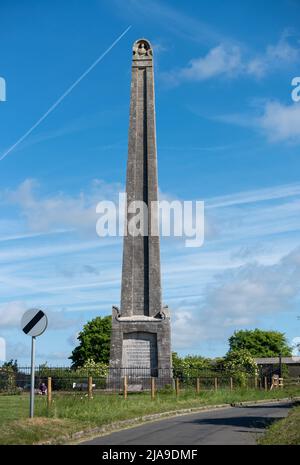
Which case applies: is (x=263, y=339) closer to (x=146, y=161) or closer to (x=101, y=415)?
(x=146, y=161)

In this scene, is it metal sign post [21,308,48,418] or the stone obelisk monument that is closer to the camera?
metal sign post [21,308,48,418]

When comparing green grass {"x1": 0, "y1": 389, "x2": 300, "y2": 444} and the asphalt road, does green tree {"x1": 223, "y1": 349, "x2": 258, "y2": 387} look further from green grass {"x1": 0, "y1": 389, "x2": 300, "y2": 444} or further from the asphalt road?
the asphalt road

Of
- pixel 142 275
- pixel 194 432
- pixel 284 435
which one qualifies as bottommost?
pixel 194 432

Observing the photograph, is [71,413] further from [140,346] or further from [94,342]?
[94,342]

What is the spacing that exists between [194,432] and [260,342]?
79568 millimetres

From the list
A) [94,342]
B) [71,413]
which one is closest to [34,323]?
[71,413]

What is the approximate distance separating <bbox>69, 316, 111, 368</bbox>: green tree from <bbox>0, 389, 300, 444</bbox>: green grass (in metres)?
39.6

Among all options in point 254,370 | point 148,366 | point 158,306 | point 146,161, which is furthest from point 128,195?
point 254,370

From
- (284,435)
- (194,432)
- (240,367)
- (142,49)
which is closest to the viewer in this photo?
(284,435)

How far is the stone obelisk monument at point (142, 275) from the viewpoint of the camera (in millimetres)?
35625

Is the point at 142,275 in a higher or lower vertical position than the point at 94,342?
higher

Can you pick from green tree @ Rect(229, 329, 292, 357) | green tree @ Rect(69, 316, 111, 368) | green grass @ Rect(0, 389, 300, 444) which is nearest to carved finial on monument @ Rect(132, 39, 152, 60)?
green grass @ Rect(0, 389, 300, 444)

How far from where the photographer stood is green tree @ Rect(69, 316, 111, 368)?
229 feet

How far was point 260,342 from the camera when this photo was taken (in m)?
94.2
